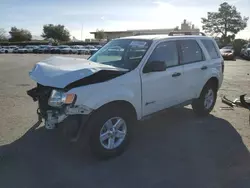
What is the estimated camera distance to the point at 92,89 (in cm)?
399

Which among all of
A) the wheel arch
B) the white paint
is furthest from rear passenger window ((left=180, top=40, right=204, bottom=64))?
the wheel arch

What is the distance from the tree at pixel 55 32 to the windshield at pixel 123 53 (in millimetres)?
99475

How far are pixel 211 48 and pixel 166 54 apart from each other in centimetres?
197

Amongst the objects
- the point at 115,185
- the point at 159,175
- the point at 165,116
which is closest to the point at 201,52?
the point at 165,116

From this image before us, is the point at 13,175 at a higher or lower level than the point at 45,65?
lower

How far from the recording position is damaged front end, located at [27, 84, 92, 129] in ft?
12.9

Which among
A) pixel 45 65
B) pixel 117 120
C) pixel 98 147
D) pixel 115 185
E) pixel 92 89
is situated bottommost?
pixel 115 185

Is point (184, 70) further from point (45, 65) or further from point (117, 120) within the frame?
point (45, 65)

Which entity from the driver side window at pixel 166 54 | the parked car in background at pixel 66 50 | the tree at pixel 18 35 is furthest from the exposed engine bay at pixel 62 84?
the tree at pixel 18 35

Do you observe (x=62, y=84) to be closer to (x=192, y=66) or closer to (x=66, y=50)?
(x=192, y=66)

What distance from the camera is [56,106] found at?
4.12 metres

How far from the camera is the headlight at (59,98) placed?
3877 millimetres

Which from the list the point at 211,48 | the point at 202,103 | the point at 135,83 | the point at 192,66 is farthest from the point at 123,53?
the point at 211,48

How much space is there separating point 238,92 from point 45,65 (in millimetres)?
7570
